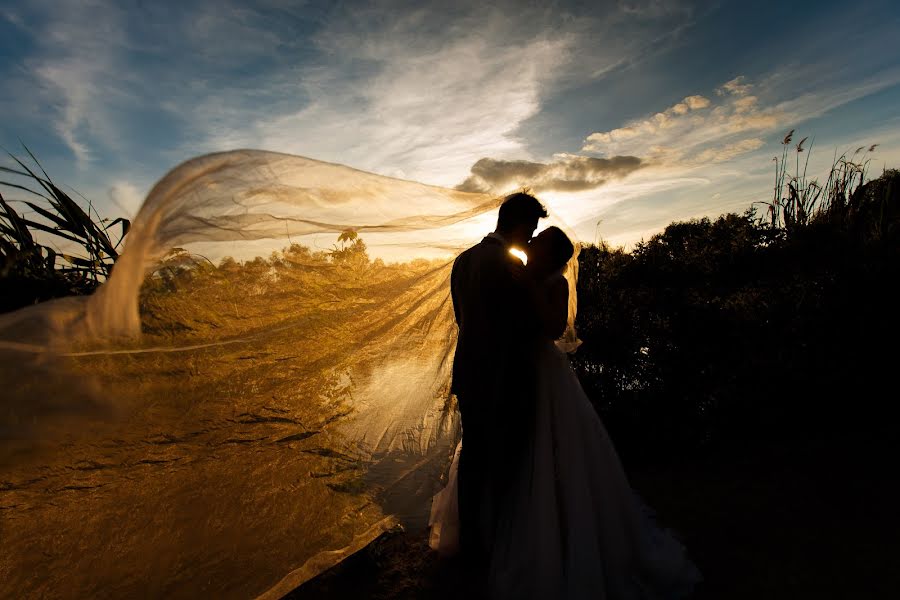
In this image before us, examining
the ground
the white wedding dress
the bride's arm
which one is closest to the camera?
the white wedding dress

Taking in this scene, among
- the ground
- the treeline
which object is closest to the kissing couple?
the ground

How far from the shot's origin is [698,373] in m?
5.50

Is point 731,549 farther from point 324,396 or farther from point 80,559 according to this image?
point 80,559

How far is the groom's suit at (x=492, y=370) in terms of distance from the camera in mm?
3000

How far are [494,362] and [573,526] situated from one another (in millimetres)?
1028

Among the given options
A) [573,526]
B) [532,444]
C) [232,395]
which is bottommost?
[573,526]

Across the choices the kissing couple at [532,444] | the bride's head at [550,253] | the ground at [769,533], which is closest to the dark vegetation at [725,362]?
the ground at [769,533]

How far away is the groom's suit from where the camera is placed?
3.00 metres

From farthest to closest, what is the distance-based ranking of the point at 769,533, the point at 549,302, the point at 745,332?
1. the point at 745,332
2. the point at 769,533
3. the point at 549,302

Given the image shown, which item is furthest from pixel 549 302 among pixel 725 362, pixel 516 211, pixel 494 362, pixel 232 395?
pixel 725 362

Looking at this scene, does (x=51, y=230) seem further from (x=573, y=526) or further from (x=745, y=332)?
(x=745, y=332)

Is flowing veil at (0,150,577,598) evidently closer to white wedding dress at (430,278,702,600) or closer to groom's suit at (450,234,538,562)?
groom's suit at (450,234,538,562)

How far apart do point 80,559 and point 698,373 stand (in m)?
5.55

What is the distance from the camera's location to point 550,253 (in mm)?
3072
